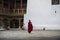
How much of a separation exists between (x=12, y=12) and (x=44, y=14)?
6.68 metres

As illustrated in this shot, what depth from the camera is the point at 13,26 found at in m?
28.6

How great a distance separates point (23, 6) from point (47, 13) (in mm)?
5876

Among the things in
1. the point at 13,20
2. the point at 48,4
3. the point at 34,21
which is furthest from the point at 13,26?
the point at 48,4

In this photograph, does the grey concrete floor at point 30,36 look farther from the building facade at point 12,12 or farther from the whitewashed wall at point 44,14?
the building facade at point 12,12

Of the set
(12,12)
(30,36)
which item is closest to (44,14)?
(12,12)

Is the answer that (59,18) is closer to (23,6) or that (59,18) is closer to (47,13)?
(47,13)

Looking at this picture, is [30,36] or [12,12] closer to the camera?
[30,36]

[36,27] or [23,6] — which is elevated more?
[23,6]

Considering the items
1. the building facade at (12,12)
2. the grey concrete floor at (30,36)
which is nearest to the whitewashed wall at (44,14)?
the building facade at (12,12)

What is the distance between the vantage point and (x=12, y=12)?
28922 mm

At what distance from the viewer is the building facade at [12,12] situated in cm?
2791

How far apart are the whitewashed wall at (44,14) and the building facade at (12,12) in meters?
4.04

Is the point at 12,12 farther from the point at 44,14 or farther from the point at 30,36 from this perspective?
the point at 30,36

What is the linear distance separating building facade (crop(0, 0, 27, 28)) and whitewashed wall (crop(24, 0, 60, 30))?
4.04 meters
